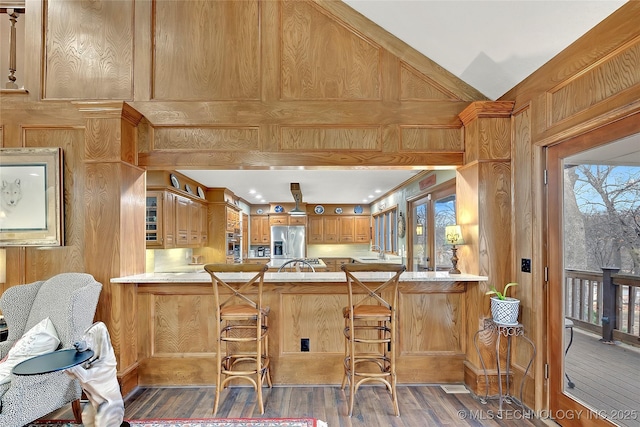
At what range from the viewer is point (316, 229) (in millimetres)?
9789

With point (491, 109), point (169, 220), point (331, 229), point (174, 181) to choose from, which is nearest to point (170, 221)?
point (169, 220)

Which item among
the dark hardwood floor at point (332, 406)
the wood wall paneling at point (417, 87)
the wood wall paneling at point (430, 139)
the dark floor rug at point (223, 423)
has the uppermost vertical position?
the wood wall paneling at point (417, 87)

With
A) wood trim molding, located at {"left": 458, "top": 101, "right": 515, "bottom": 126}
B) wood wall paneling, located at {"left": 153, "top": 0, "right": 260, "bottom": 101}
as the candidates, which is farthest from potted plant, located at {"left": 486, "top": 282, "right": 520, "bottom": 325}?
wood wall paneling, located at {"left": 153, "top": 0, "right": 260, "bottom": 101}

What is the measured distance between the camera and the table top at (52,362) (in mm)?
1764

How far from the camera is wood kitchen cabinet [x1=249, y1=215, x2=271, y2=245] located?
32.6 ft

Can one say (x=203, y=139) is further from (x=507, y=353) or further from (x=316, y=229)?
(x=316, y=229)

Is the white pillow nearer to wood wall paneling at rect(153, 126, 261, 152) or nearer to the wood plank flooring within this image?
wood wall paneling at rect(153, 126, 261, 152)

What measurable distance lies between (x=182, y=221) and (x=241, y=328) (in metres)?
3.12

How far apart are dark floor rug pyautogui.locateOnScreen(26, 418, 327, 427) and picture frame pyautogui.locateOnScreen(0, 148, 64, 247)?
138 cm

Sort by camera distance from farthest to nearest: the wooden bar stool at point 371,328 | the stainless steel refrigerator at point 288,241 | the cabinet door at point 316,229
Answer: the cabinet door at point 316,229
the stainless steel refrigerator at point 288,241
the wooden bar stool at point 371,328

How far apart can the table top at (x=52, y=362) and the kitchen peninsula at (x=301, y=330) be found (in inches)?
39.2

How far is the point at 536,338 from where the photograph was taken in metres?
2.52

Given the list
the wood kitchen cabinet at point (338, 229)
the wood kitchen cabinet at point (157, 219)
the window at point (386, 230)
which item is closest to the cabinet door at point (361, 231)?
the wood kitchen cabinet at point (338, 229)

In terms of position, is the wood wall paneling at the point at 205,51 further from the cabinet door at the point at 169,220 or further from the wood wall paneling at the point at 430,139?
the cabinet door at the point at 169,220
